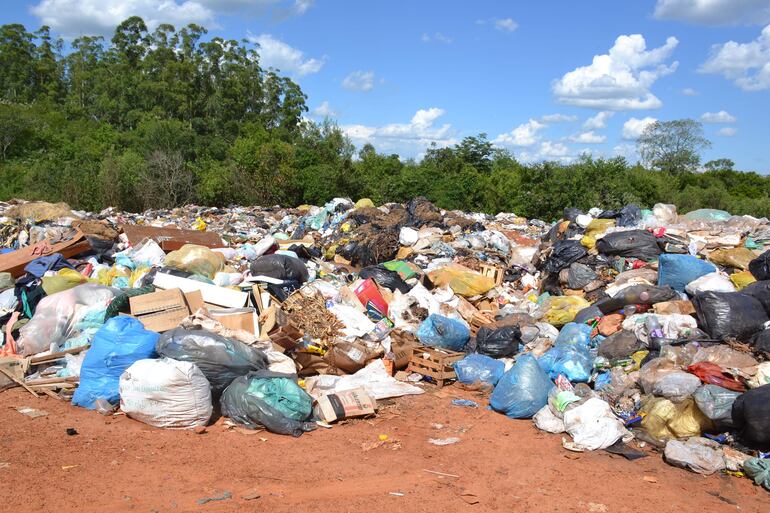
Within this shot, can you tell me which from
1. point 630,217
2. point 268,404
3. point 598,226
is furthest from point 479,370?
point 630,217

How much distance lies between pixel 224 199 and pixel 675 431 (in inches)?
690

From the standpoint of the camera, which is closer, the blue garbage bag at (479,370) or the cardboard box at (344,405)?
the cardboard box at (344,405)

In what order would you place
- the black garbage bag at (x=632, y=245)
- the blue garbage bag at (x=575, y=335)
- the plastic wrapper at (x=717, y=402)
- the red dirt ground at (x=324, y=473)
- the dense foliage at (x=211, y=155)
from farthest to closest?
1. the dense foliage at (x=211, y=155)
2. the black garbage bag at (x=632, y=245)
3. the blue garbage bag at (x=575, y=335)
4. the plastic wrapper at (x=717, y=402)
5. the red dirt ground at (x=324, y=473)

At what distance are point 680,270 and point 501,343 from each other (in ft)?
7.38

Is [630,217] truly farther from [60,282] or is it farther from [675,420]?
[60,282]

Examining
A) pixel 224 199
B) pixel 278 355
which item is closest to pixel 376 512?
pixel 278 355

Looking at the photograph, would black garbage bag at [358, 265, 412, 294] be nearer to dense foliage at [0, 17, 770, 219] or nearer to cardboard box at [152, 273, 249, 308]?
cardboard box at [152, 273, 249, 308]

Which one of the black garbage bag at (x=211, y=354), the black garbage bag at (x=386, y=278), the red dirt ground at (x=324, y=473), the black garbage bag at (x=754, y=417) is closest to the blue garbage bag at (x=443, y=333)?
the black garbage bag at (x=386, y=278)

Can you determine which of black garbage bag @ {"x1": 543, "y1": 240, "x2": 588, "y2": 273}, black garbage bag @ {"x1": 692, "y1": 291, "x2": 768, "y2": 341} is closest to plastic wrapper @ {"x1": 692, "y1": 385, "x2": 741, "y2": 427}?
black garbage bag @ {"x1": 692, "y1": 291, "x2": 768, "y2": 341}

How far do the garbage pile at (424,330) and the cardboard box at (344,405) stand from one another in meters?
0.02

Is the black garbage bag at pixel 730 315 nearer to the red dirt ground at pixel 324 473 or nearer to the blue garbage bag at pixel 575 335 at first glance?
the blue garbage bag at pixel 575 335

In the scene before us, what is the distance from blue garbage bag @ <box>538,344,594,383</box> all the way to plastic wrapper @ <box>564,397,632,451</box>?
1.98 feet

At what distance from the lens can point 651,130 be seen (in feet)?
117

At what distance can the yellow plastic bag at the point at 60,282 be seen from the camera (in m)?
6.43
